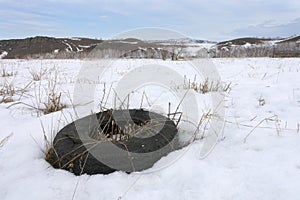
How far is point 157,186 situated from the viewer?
1.24m

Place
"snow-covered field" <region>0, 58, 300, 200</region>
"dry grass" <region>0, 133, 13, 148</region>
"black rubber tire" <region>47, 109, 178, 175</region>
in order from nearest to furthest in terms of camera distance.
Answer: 1. "snow-covered field" <region>0, 58, 300, 200</region>
2. "black rubber tire" <region>47, 109, 178, 175</region>
3. "dry grass" <region>0, 133, 13, 148</region>

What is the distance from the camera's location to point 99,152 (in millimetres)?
1392

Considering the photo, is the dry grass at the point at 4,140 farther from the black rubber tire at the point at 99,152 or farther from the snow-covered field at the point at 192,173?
the black rubber tire at the point at 99,152

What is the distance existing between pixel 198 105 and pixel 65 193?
69.1 inches

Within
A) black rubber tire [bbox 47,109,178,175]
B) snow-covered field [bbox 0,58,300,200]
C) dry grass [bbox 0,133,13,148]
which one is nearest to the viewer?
snow-covered field [bbox 0,58,300,200]

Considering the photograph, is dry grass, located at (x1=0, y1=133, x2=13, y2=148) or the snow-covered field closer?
the snow-covered field

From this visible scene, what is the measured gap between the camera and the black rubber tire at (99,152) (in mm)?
1358

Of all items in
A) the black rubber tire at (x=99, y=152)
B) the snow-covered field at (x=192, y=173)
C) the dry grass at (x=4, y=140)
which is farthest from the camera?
the dry grass at (x=4, y=140)

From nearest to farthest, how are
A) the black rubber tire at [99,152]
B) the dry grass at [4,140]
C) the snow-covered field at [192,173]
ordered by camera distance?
1. the snow-covered field at [192,173]
2. the black rubber tire at [99,152]
3. the dry grass at [4,140]

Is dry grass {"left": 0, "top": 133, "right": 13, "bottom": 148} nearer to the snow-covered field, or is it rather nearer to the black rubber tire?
the snow-covered field

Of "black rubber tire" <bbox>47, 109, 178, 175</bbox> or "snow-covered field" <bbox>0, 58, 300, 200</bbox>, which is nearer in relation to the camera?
"snow-covered field" <bbox>0, 58, 300, 200</bbox>

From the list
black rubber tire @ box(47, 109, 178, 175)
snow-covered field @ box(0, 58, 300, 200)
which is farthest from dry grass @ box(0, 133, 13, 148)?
black rubber tire @ box(47, 109, 178, 175)

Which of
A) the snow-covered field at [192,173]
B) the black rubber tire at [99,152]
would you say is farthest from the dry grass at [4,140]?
the black rubber tire at [99,152]

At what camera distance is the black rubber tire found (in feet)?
4.46
